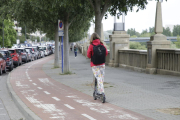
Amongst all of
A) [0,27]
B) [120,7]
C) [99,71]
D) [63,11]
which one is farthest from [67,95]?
[0,27]

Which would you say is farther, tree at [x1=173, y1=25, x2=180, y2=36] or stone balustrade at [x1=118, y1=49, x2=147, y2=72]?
tree at [x1=173, y1=25, x2=180, y2=36]

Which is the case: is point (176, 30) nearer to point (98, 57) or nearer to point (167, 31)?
point (167, 31)

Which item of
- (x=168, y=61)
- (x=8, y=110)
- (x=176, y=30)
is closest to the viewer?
(x=8, y=110)

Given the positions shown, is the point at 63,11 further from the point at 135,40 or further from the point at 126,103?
the point at 135,40

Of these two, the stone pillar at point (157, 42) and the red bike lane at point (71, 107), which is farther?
the stone pillar at point (157, 42)

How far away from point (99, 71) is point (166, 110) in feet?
6.80

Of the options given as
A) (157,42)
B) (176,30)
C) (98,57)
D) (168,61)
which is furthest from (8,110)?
(176,30)

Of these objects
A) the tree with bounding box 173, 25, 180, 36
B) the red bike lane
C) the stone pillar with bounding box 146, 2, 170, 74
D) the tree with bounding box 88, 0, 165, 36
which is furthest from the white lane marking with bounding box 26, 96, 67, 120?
the tree with bounding box 173, 25, 180, 36

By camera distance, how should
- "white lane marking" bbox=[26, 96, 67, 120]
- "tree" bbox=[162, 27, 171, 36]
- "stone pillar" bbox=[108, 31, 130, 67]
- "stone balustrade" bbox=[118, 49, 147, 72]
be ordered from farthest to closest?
"tree" bbox=[162, 27, 171, 36] → "stone pillar" bbox=[108, 31, 130, 67] → "stone balustrade" bbox=[118, 49, 147, 72] → "white lane marking" bbox=[26, 96, 67, 120]

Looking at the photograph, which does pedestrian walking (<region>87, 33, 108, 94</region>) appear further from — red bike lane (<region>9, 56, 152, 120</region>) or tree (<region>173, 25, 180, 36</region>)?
tree (<region>173, 25, 180, 36</region>)

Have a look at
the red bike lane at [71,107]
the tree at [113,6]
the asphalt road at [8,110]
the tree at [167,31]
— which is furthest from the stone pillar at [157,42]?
the tree at [167,31]

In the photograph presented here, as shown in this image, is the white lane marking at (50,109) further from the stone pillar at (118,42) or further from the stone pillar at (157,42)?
the stone pillar at (118,42)

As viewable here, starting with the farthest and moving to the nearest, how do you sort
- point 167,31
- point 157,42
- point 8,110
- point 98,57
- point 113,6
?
point 167,31 → point 157,42 → point 113,6 → point 8,110 → point 98,57

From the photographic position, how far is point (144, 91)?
9.67 meters
